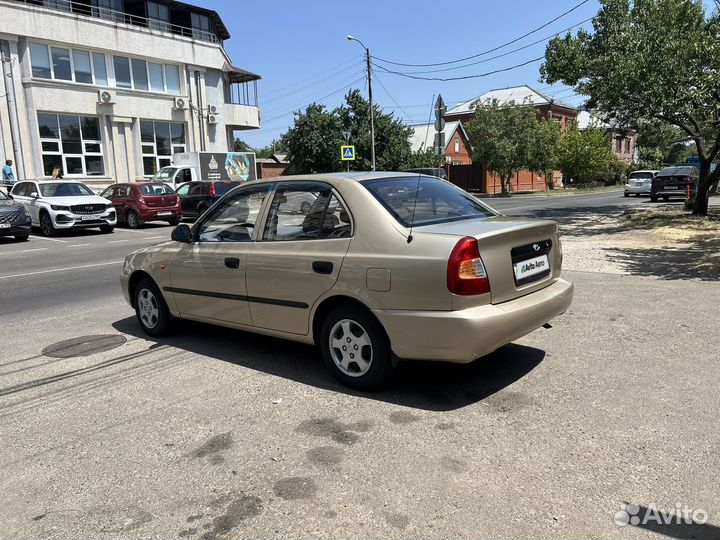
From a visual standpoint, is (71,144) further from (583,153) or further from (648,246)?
(583,153)

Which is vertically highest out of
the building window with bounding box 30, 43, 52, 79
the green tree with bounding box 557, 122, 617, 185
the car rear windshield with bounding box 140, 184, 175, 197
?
the building window with bounding box 30, 43, 52, 79

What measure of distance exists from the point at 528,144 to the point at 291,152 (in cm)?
1811

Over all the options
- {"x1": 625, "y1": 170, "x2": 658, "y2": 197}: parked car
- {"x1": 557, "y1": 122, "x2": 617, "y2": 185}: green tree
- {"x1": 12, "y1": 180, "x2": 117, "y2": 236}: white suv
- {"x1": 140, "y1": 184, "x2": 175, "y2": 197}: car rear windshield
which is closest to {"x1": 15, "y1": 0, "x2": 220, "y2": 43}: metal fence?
{"x1": 140, "y1": 184, "x2": 175, "y2": 197}: car rear windshield

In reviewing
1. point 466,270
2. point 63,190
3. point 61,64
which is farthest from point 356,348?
point 61,64

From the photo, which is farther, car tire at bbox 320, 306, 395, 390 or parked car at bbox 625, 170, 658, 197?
parked car at bbox 625, 170, 658, 197

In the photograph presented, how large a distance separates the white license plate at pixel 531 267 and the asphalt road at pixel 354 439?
866 mm

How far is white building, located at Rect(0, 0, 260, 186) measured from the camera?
27.4 m

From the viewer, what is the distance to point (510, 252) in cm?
423

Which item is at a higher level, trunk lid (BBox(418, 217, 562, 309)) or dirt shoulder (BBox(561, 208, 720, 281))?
trunk lid (BBox(418, 217, 562, 309))

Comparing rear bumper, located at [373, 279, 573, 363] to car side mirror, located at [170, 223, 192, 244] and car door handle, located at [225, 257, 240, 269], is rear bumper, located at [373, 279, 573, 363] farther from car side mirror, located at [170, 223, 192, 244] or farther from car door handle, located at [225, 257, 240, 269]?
car side mirror, located at [170, 223, 192, 244]

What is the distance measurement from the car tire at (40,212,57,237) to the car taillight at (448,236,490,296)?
17.1 metres

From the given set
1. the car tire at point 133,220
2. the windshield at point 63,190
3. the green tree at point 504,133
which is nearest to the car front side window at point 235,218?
the windshield at point 63,190

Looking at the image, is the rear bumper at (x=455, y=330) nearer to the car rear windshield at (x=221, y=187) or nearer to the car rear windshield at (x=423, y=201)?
the car rear windshield at (x=423, y=201)

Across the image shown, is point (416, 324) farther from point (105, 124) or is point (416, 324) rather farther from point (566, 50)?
point (105, 124)
